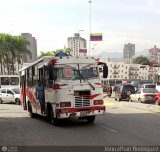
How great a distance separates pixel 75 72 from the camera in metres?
17.7

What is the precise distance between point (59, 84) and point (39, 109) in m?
3.63

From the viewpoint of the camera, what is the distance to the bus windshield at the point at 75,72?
17522 mm

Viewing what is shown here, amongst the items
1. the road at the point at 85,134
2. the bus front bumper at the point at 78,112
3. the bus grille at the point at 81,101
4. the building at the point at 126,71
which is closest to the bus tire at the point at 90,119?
the road at the point at 85,134

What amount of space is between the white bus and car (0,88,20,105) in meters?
20.7

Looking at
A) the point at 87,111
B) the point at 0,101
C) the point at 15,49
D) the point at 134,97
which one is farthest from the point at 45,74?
the point at 15,49

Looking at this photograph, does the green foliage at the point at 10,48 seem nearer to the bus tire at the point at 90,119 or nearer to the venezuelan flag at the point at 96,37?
the venezuelan flag at the point at 96,37

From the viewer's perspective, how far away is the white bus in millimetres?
17109

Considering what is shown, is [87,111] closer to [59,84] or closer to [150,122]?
[59,84]

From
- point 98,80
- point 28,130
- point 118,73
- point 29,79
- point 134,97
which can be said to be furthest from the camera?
point 118,73

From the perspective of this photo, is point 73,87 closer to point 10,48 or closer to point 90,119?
point 90,119

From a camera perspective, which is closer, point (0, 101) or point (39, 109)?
point (39, 109)

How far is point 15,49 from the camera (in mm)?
108250

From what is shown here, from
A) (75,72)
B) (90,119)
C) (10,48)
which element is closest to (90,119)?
(90,119)

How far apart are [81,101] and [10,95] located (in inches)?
923
